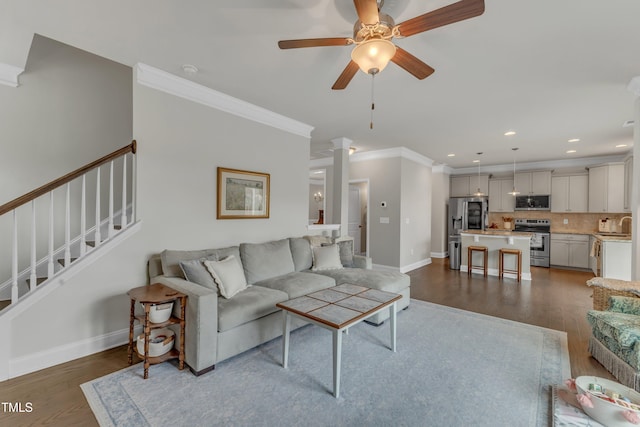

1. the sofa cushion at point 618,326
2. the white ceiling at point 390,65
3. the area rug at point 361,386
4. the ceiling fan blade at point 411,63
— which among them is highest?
the white ceiling at point 390,65

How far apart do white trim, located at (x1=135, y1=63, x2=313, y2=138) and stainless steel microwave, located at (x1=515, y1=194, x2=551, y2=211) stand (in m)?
6.28

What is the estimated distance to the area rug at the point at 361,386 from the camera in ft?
5.90

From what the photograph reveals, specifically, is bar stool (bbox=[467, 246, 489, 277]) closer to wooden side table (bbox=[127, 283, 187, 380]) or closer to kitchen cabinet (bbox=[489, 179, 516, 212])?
kitchen cabinet (bbox=[489, 179, 516, 212])

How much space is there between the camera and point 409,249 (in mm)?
6371

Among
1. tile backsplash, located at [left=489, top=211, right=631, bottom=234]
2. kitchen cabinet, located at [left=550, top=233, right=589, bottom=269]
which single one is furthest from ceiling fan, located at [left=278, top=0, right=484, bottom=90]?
tile backsplash, located at [left=489, top=211, right=631, bottom=234]

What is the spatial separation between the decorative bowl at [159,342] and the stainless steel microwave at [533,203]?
8228 mm

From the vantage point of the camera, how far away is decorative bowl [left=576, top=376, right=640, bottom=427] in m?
1.65

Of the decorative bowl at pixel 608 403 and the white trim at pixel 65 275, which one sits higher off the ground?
the white trim at pixel 65 275

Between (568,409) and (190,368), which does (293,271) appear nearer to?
(190,368)

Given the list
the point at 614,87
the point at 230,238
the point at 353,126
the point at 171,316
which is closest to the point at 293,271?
the point at 230,238

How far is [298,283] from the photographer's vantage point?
316cm

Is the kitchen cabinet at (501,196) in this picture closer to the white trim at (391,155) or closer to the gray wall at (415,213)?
the gray wall at (415,213)

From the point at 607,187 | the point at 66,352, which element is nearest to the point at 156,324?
the point at 66,352

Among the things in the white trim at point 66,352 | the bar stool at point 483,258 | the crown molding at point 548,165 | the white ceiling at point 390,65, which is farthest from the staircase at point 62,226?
the crown molding at point 548,165
